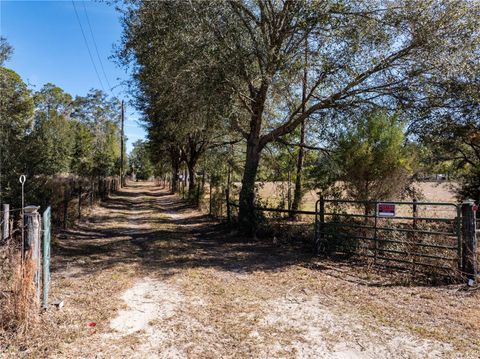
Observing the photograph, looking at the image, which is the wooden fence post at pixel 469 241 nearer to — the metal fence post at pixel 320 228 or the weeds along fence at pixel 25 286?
the metal fence post at pixel 320 228

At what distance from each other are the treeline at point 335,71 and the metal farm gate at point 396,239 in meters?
2.68

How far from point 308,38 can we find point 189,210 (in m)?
12.6

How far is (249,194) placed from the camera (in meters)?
12.4

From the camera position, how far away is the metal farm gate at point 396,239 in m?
7.09

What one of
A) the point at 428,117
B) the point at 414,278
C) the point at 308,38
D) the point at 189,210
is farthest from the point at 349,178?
the point at 189,210

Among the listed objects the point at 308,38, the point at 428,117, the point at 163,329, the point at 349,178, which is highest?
the point at 308,38

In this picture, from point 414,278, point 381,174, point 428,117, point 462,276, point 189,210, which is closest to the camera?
point 462,276

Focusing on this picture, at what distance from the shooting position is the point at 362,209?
Result: 11.9 m

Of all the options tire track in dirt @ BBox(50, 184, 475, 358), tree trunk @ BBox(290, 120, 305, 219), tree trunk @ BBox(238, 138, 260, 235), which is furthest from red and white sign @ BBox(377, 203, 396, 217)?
tree trunk @ BBox(290, 120, 305, 219)

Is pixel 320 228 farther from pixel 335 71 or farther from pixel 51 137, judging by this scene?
pixel 51 137

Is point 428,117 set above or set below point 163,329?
above

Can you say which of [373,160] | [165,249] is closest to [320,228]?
[373,160]

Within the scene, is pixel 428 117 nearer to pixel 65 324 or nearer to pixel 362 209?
pixel 362 209

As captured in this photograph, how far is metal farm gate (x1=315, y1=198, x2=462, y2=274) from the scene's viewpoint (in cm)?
709
